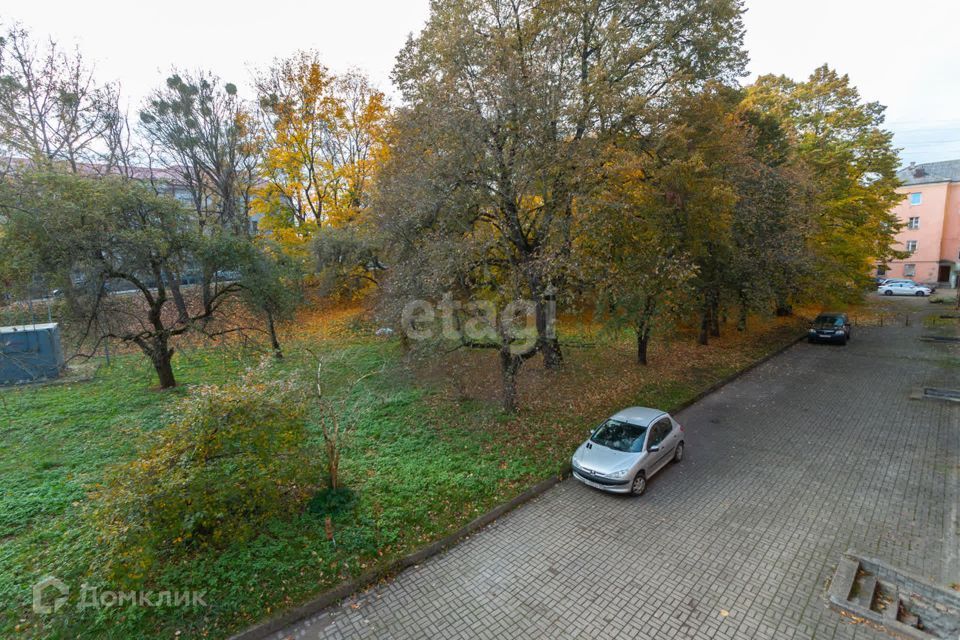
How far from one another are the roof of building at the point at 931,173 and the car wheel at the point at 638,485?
49.6 metres

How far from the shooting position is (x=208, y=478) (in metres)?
6.04

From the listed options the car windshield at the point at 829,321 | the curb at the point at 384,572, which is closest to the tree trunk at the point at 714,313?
the car windshield at the point at 829,321

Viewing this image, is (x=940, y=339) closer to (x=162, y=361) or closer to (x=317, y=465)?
(x=317, y=465)

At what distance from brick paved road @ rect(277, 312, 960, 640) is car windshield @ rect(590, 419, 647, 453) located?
1.03m

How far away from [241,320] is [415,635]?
14.5m

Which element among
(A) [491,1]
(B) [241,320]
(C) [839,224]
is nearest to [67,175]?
(B) [241,320]

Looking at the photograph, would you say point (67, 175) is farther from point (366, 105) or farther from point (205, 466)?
point (366, 105)

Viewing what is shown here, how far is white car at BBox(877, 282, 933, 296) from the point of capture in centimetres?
3547

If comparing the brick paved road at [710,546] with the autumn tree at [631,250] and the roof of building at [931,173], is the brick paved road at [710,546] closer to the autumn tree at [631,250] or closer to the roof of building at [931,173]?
the autumn tree at [631,250]

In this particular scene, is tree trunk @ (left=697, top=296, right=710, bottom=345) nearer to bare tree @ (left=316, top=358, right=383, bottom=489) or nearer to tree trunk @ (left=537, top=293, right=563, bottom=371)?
tree trunk @ (left=537, top=293, right=563, bottom=371)

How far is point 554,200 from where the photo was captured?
34.3ft

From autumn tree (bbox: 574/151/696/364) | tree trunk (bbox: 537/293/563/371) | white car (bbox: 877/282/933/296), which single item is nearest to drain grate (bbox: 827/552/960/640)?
autumn tree (bbox: 574/151/696/364)

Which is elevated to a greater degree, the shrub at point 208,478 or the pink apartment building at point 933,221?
the pink apartment building at point 933,221

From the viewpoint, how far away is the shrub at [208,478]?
5430mm
